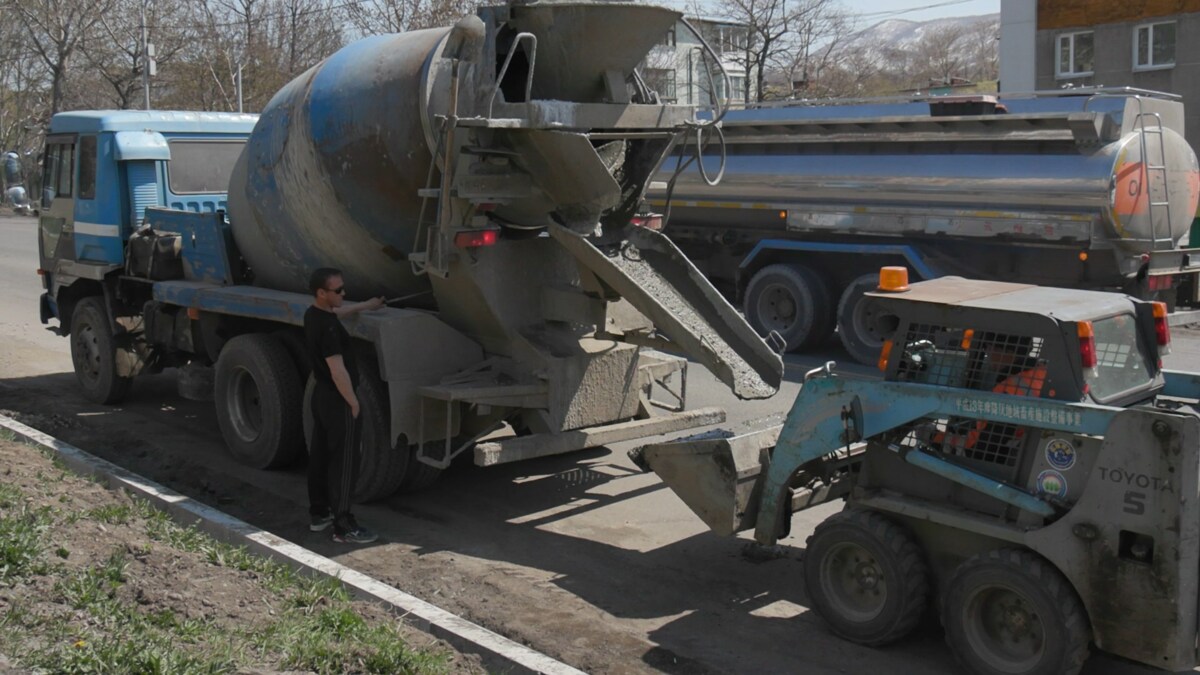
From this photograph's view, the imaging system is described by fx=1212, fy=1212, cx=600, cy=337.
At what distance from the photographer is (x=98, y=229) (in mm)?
10570

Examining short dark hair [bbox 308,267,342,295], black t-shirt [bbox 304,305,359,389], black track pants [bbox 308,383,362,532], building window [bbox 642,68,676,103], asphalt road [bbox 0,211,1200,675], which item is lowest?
asphalt road [bbox 0,211,1200,675]

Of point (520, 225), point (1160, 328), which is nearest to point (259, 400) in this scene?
point (520, 225)

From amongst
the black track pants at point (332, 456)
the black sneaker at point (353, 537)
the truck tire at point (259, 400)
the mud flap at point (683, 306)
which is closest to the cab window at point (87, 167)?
the truck tire at point (259, 400)

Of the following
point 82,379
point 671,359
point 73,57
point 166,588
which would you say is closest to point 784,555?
point 671,359

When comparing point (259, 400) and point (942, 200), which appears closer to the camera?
point (259, 400)

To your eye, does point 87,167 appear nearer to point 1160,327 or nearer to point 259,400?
point 259,400

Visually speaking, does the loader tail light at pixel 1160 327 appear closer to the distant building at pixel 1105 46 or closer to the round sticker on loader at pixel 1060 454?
the round sticker on loader at pixel 1060 454

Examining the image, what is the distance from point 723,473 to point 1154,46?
96.6ft

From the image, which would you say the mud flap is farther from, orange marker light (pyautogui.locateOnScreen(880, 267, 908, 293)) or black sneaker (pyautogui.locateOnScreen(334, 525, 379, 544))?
black sneaker (pyautogui.locateOnScreen(334, 525, 379, 544))

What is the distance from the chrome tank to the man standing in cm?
711

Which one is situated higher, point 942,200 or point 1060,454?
point 942,200

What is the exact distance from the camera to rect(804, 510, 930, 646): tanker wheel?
5234 mm

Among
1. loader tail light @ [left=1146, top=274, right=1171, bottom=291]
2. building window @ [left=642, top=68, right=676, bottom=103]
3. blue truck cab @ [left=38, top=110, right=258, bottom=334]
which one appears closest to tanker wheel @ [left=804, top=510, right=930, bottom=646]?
building window @ [left=642, top=68, right=676, bottom=103]

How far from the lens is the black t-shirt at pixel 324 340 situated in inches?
275
